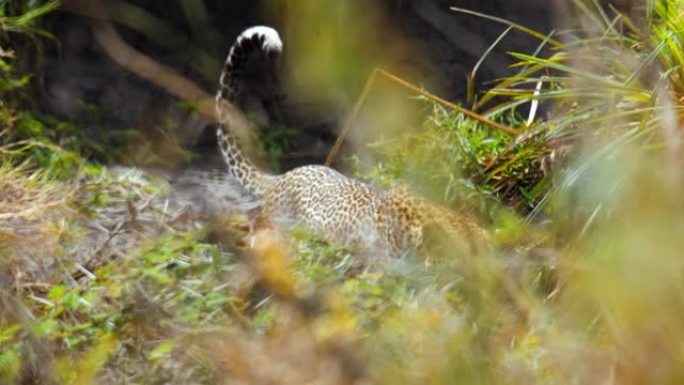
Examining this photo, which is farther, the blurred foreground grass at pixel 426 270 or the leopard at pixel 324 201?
the leopard at pixel 324 201

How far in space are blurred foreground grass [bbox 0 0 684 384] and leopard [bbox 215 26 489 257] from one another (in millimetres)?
167

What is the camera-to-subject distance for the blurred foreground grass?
165 centimetres

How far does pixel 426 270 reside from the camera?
401 cm

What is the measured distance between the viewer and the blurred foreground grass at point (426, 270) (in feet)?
5.42

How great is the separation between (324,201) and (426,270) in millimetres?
2144

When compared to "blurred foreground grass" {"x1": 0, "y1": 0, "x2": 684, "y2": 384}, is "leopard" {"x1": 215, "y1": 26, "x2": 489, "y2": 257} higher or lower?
lower

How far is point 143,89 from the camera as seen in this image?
26.7ft

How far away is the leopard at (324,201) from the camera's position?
17.8 feet

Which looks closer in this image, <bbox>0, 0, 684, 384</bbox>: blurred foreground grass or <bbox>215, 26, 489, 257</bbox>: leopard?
<bbox>0, 0, 684, 384</bbox>: blurred foreground grass

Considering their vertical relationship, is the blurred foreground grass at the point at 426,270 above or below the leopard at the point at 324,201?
above

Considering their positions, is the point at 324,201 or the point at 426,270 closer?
the point at 426,270

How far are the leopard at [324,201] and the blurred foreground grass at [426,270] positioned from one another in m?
0.17

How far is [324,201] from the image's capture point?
20.1 ft

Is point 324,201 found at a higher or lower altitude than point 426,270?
lower
